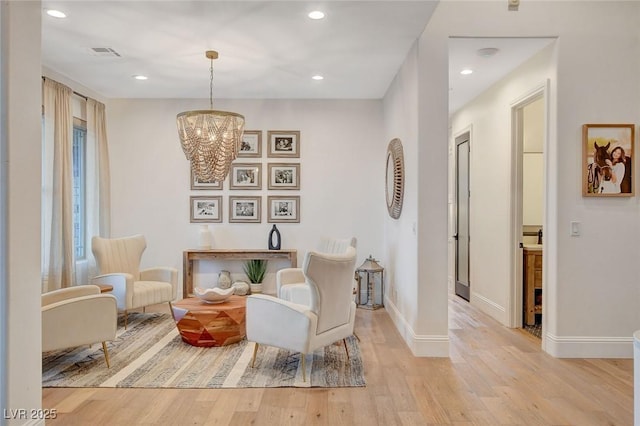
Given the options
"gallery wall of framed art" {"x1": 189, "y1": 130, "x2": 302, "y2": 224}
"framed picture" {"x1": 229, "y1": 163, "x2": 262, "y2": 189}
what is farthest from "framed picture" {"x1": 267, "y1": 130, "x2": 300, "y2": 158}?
"framed picture" {"x1": 229, "y1": 163, "x2": 262, "y2": 189}

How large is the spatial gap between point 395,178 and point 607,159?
1.95 meters

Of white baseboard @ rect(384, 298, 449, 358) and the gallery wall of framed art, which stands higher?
the gallery wall of framed art

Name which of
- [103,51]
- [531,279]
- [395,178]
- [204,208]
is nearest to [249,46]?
[103,51]

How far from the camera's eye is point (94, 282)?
189 inches

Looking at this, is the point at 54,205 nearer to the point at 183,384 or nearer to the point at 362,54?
the point at 183,384

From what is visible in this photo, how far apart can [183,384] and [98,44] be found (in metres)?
3.16

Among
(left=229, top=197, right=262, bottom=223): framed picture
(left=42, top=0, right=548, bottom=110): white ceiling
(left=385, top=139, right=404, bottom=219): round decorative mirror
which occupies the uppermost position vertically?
(left=42, top=0, right=548, bottom=110): white ceiling

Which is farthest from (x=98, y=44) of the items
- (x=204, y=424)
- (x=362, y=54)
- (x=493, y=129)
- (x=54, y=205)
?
(x=493, y=129)

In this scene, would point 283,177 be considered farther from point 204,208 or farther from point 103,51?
point 103,51

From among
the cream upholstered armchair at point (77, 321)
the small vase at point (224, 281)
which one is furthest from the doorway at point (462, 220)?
the cream upholstered armchair at point (77, 321)

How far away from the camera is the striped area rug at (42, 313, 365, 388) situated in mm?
3166

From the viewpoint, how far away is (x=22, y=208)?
212 cm

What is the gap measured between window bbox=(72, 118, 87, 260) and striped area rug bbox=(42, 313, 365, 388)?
73.4 inches

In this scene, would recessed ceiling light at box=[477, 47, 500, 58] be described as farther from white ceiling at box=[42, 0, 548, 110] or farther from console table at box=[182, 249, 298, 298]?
console table at box=[182, 249, 298, 298]
